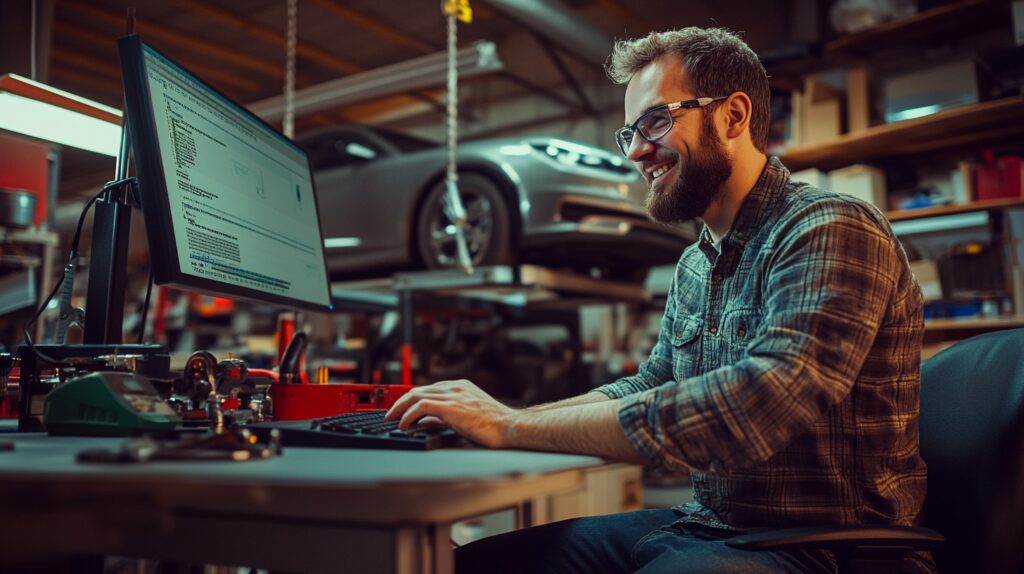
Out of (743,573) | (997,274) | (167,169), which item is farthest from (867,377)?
(997,274)

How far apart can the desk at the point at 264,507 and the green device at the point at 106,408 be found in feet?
0.74

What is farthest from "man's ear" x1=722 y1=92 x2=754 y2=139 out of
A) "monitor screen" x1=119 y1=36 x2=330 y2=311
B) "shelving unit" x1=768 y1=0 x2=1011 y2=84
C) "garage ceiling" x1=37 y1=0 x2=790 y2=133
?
"garage ceiling" x1=37 y1=0 x2=790 y2=133

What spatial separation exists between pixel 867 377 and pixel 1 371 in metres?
1.41

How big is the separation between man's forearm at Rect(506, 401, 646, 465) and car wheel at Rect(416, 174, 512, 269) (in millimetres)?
2835

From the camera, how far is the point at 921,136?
3.99 metres

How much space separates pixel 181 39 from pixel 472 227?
526 cm

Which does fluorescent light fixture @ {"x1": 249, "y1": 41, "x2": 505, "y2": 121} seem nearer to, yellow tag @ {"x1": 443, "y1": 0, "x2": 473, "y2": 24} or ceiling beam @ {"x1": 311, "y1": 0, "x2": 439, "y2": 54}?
yellow tag @ {"x1": 443, "y1": 0, "x2": 473, "y2": 24}

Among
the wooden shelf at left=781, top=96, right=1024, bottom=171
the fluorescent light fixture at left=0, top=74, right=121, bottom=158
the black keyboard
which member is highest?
the wooden shelf at left=781, top=96, right=1024, bottom=171

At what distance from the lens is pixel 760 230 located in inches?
50.1

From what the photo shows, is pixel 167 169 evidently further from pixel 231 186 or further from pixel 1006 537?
pixel 1006 537

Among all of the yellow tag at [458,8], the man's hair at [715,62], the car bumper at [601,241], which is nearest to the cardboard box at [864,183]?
the car bumper at [601,241]

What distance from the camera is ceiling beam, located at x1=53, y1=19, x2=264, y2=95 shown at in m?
7.44

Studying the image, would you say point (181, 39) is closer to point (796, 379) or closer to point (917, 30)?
point (917, 30)

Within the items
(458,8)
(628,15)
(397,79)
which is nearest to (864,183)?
(458,8)
